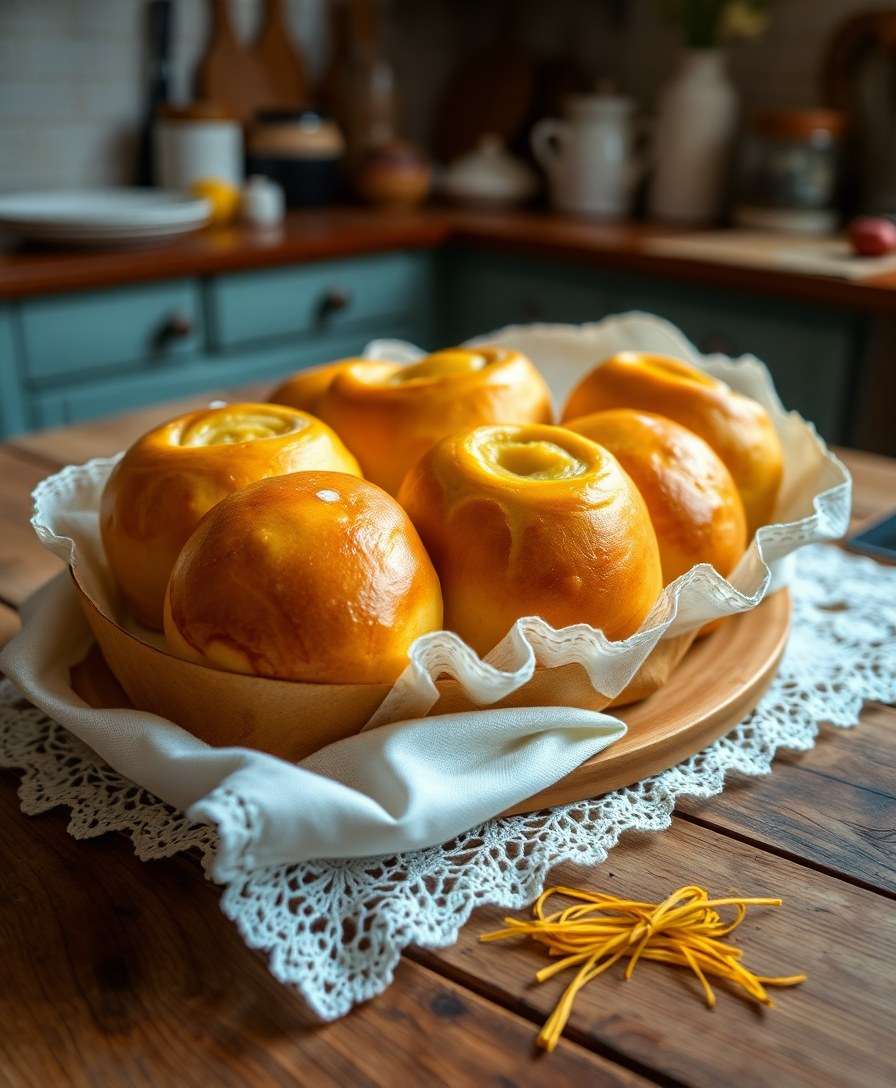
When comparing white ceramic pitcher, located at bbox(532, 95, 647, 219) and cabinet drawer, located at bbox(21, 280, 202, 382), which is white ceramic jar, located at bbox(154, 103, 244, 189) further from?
white ceramic pitcher, located at bbox(532, 95, 647, 219)

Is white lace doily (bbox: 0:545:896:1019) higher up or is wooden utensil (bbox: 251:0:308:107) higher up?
wooden utensil (bbox: 251:0:308:107)

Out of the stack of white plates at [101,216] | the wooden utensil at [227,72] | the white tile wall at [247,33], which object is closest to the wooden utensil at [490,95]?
the white tile wall at [247,33]

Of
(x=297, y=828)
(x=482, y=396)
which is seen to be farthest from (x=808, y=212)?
(x=297, y=828)

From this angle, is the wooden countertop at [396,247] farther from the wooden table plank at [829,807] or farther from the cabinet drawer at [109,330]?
the wooden table plank at [829,807]

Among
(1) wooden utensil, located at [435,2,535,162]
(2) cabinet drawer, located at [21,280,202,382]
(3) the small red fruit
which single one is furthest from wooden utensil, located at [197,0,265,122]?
(3) the small red fruit

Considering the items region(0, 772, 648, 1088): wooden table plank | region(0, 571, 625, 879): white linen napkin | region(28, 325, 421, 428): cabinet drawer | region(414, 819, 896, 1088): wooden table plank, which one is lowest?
region(28, 325, 421, 428): cabinet drawer

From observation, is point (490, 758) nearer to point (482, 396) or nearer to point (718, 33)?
point (482, 396)

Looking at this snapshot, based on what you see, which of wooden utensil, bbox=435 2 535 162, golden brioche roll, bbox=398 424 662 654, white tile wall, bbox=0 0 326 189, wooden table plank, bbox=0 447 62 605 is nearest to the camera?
golden brioche roll, bbox=398 424 662 654

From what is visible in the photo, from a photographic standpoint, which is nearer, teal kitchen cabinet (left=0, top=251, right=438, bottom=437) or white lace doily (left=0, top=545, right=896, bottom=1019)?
white lace doily (left=0, top=545, right=896, bottom=1019)
